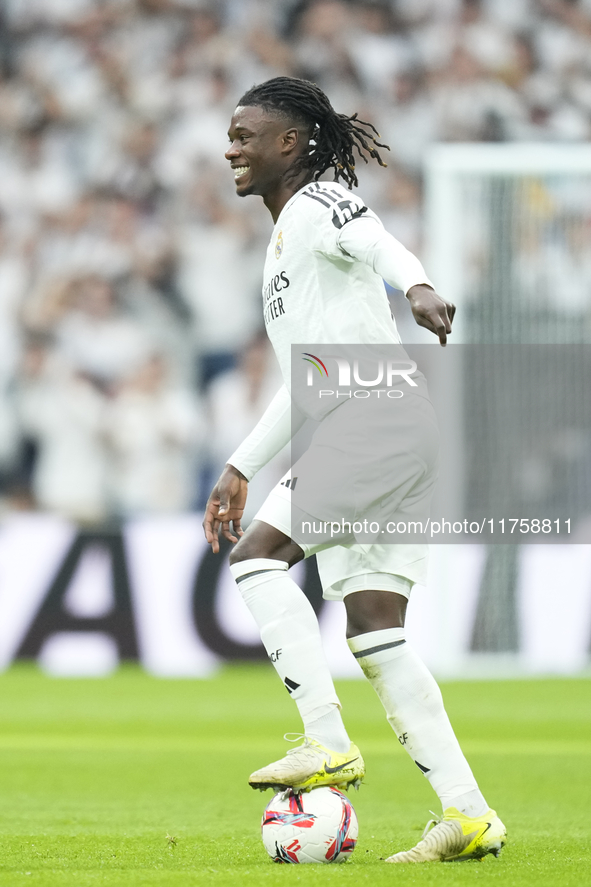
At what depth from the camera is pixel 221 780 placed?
16.5ft

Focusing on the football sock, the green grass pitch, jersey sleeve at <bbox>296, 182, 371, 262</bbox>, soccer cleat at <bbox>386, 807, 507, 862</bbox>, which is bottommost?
the green grass pitch

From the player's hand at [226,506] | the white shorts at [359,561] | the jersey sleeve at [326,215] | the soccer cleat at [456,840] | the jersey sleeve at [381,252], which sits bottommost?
the soccer cleat at [456,840]

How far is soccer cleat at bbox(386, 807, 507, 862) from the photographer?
3.07 m

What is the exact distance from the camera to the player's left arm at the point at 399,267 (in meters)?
2.75

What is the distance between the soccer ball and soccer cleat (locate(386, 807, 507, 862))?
13 centimetres

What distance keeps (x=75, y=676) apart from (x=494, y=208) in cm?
428

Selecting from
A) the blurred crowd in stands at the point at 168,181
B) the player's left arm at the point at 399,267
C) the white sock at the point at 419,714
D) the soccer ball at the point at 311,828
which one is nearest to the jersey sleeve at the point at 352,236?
the player's left arm at the point at 399,267

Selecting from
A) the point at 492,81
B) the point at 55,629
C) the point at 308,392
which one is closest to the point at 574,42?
the point at 492,81

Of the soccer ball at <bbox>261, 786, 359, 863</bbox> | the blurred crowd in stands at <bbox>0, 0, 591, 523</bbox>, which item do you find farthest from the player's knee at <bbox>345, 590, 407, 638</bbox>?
the blurred crowd in stands at <bbox>0, 0, 591, 523</bbox>

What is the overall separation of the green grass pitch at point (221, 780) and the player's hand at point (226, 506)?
0.80 meters

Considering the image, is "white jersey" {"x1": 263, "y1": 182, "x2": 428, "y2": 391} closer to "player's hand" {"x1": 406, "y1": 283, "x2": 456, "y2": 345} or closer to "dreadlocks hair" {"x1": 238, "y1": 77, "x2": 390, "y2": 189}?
"dreadlocks hair" {"x1": 238, "y1": 77, "x2": 390, "y2": 189}

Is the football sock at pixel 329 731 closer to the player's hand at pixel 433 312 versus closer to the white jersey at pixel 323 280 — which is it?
the white jersey at pixel 323 280

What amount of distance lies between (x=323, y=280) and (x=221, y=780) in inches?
98.2

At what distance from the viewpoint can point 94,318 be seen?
425 inches
